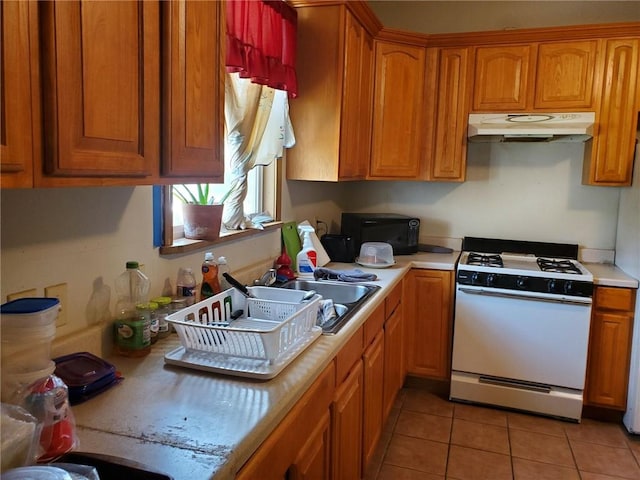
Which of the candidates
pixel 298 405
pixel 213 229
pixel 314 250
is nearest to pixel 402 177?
pixel 314 250

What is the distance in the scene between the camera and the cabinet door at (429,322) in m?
3.25

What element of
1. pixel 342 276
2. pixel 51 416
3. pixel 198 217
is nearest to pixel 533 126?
pixel 342 276

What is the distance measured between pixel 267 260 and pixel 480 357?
147 cm

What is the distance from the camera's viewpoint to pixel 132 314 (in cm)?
157

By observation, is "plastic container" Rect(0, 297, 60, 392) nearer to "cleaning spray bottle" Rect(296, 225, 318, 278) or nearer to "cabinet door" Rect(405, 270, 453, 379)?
"cleaning spray bottle" Rect(296, 225, 318, 278)

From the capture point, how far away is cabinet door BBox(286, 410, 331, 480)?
145 centimetres

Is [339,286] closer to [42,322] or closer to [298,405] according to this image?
[298,405]

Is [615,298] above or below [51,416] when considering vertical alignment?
below

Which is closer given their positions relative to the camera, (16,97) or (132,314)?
(16,97)

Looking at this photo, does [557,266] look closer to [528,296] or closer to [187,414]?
[528,296]

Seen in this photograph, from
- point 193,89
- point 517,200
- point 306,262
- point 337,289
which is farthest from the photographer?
point 517,200

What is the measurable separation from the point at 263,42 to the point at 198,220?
81cm

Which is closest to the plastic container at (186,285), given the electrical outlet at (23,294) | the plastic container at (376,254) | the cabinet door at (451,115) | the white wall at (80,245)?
the white wall at (80,245)

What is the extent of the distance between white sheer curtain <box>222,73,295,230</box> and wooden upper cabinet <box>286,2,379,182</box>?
0.65ft
